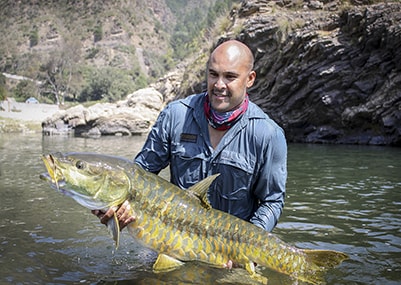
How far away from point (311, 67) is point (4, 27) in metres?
138

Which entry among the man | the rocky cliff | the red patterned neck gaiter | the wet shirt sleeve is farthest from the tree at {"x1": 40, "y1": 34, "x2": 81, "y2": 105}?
the red patterned neck gaiter

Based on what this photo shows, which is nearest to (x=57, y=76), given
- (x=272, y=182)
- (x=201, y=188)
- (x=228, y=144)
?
(x=228, y=144)

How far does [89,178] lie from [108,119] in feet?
116

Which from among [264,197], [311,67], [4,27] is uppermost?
Result: [4,27]

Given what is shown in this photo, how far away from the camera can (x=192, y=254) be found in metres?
3.59

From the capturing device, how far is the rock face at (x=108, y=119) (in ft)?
124

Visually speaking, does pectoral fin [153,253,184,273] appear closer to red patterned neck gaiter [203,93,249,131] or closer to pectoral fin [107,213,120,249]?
pectoral fin [107,213,120,249]

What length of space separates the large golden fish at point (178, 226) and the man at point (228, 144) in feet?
1.50

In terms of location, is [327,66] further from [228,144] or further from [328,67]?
[228,144]

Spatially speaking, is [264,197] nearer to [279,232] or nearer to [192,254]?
[192,254]

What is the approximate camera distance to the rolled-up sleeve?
4.11 meters

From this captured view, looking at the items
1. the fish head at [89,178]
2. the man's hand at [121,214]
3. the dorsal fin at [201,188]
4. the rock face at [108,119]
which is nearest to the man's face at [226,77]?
the dorsal fin at [201,188]

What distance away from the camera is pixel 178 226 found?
139 inches

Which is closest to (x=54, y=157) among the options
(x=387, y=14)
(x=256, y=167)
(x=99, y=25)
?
(x=256, y=167)
